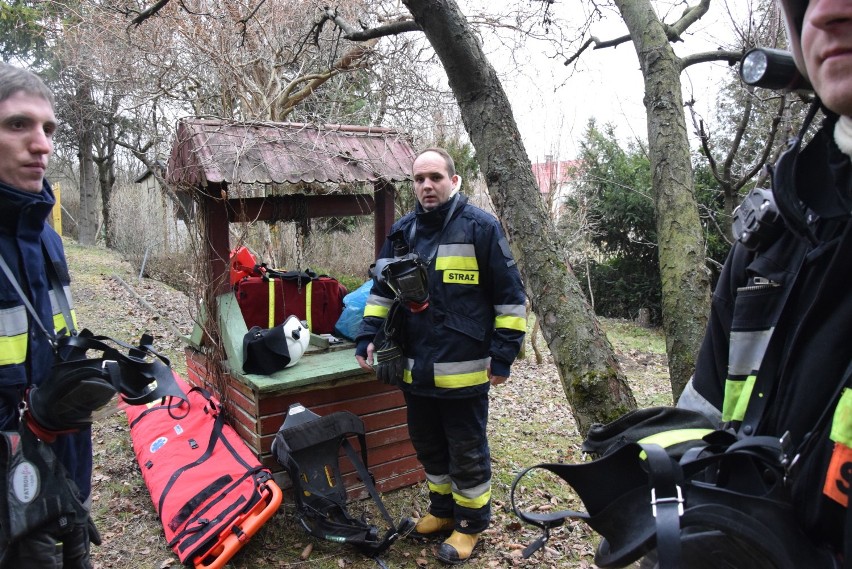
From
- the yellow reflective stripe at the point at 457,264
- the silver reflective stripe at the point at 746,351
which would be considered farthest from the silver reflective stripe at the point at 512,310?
the silver reflective stripe at the point at 746,351

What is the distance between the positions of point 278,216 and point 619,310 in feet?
34.0

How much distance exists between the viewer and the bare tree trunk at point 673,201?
2506 mm

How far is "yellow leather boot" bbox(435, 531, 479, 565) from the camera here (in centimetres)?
331

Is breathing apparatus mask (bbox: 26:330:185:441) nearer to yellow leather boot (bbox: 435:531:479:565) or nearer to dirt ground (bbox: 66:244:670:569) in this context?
dirt ground (bbox: 66:244:670:569)

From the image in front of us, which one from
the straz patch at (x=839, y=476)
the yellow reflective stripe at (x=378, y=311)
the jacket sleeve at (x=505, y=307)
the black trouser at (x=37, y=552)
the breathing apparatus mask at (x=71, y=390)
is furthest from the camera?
the yellow reflective stripe at (x=378, y=311)

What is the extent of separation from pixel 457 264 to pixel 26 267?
1.99m

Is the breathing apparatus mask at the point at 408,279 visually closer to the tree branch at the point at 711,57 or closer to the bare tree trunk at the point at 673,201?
the bare tree trunk at the point at 673,201

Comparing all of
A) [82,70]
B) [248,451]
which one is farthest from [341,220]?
[248,451]

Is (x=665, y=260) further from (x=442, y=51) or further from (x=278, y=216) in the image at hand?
(x=278, y=216)

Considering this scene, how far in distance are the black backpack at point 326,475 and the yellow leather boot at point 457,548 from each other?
0.26m

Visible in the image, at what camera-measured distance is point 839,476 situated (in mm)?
807

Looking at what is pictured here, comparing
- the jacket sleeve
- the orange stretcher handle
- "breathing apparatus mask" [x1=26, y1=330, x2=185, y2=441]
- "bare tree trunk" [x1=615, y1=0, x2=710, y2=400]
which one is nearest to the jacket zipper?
"bare tree trunk" [x1=615, y1=0, x2=710, y2=400]

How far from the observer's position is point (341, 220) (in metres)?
12.3

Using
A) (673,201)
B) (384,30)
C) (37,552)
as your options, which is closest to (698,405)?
(673,201)
